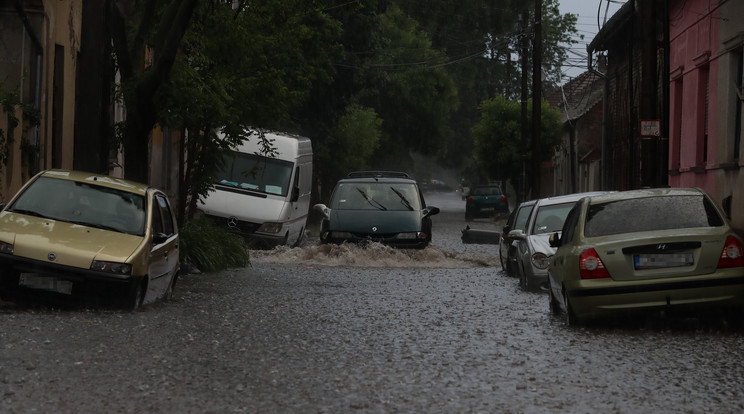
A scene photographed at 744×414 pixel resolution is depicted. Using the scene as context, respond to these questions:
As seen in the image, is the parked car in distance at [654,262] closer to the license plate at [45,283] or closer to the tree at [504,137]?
the license plate at [45,283]

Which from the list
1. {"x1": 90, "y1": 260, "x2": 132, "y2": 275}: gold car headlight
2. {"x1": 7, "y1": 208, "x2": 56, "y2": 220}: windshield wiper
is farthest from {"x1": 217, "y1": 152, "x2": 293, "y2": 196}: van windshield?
{"x1": 90, "y1": 260, "x2": 132, "y2": 275}: gold car headlight

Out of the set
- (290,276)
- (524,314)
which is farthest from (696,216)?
(290,276)

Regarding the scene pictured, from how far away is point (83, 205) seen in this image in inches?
517

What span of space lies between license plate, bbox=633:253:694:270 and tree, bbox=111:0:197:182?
349 inches

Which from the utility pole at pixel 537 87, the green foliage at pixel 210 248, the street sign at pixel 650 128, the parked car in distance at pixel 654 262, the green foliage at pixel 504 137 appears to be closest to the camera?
the parked car in distance at pixel 654 262

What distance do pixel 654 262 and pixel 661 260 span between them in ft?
0.21

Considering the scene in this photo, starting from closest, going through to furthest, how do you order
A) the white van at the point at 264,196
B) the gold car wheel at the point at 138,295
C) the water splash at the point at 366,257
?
1. the gold car wheel at the point at 138,295
2. the water splash at the point at 366,257
3. the white van at the point at 264,196

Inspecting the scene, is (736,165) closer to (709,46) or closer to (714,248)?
(709,46)

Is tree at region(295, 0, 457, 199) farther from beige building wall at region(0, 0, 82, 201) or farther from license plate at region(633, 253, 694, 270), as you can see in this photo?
license plate at region(633, 253, 694, 270)

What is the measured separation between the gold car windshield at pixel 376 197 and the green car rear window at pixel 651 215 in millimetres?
12243

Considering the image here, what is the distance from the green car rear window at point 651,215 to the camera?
1167 cm

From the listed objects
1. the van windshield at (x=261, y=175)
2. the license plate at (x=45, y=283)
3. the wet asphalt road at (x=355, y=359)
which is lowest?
the wet asphalt road at (x=355, y=359)

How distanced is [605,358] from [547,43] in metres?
73.1

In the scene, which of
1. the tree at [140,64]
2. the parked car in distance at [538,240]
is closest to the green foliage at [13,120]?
the tree at [140,64]
